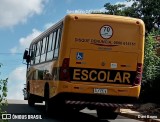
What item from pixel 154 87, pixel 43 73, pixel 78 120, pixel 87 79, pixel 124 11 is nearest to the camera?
pixel 87 79

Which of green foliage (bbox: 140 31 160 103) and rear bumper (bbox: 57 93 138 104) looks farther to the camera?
green foliage (bbox: 140 31 160 103)

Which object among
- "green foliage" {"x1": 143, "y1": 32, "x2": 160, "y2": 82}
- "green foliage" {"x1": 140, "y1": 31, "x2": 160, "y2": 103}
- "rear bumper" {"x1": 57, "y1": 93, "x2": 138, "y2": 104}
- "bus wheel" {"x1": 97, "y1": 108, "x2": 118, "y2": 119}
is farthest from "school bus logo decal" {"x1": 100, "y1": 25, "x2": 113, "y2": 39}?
"green foliage" {"x1": 143, "y1": 32, "x2": 160, "y2": 82}

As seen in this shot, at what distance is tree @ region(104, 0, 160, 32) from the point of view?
197 feet

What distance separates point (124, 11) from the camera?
198 feet

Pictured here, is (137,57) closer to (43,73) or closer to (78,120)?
(78,120)

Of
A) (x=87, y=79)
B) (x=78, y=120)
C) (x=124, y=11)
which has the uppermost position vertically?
(x=124, y=11)

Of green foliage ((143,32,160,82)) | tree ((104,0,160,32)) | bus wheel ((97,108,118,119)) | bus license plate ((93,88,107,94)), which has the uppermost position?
tree ((104,0,160,32))

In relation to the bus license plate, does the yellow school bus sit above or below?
above

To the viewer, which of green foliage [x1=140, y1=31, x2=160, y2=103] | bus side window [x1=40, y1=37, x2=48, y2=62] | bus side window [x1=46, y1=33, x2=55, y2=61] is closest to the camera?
bus side window [x1=46, y1=33, x2=55, y2=61]

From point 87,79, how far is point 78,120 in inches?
91.3

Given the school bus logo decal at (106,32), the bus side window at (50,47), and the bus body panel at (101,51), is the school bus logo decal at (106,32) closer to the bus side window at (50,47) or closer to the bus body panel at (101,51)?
the bus body panel at (101,51)

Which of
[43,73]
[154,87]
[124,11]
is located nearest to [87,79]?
[43,73]

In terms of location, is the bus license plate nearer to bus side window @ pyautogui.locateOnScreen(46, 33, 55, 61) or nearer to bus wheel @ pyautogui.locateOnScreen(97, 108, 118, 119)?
bus wheel @ pyautogui.locateOnScreen(97, 108, 118, 119)

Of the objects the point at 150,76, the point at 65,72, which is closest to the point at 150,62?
the point at 150,76
